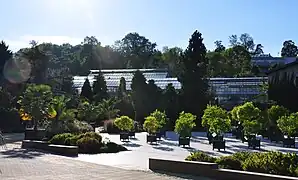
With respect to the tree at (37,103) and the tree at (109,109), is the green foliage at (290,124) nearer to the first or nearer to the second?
the tree at (37,103)

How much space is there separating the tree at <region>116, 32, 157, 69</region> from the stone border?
64.3 metres

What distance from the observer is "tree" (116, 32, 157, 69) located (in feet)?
261

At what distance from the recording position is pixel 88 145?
18375 mm

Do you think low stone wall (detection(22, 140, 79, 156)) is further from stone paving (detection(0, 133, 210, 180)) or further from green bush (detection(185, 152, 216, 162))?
green bush (detection(185, 152, 216, 162))

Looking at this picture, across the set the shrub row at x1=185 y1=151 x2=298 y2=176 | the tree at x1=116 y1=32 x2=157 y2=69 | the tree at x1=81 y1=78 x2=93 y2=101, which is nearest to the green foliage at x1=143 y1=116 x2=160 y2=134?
the shrub row at x1=185 y1=151 x2=298 y2=176

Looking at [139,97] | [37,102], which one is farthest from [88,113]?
[37,102]

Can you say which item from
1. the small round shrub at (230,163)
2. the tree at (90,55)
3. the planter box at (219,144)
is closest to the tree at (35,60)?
the tree at (90,55)

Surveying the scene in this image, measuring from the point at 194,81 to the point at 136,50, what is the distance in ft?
175

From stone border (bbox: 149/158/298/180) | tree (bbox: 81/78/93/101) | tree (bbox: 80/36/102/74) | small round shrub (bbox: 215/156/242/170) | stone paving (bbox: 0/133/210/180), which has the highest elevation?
tree (bbox: 80/36/102/74)

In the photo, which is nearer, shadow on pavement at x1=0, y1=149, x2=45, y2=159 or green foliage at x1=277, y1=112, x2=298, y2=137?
shadow on pavement at x1=0, y1=149, x2=45, y2=159

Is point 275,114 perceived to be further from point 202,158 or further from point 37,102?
point 202,158

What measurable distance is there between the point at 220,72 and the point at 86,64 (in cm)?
2740

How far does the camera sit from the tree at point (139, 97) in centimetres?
3756

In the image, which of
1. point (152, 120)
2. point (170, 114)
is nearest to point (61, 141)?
point (152, 120)
